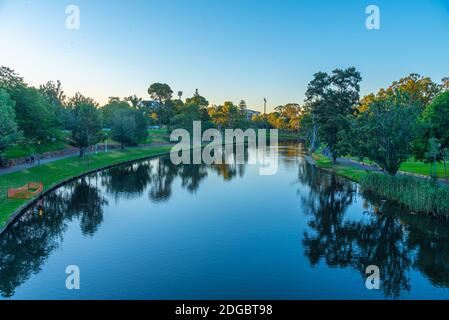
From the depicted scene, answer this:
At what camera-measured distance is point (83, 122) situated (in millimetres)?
60969

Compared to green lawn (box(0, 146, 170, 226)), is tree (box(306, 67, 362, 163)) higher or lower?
higher

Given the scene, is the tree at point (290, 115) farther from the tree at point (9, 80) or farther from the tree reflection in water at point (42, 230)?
the tree reflection in water at point (42, 230)

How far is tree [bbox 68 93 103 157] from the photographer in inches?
2385

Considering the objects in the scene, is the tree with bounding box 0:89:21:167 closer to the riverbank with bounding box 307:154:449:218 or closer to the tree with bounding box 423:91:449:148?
the riverbank with bounding box 307:154:449:218

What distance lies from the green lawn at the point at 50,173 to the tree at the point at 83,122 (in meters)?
3.26

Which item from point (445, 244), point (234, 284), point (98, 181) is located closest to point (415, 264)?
point (445, 244)

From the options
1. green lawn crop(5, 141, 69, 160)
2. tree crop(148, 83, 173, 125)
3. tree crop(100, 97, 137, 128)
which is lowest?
green lawn crop(5, 141, 69, 160)

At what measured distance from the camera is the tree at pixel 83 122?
6057 centimetres

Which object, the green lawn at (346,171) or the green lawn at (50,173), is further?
the green lawn at (346,171)

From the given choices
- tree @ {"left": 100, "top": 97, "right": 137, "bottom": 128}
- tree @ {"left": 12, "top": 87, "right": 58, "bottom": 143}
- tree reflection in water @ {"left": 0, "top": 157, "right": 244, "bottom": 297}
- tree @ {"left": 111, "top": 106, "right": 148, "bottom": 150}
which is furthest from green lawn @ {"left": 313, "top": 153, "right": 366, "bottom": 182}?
tree @ {"left": 100, "top": 97, "right": 137, "bottom": 128}

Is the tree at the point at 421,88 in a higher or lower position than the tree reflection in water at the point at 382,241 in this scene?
higher

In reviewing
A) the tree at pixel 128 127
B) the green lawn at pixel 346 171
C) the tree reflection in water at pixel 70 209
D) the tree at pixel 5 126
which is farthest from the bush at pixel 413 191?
the tree at pixel 128 127

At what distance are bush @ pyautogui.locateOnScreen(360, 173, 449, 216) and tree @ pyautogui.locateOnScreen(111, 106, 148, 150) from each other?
57376 millimetres

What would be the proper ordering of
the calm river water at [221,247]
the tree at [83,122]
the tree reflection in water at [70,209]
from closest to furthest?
1. the calm river water at [221,247]
2. the tree reflection in water at [70,209]
3. the tree at [83,122]
